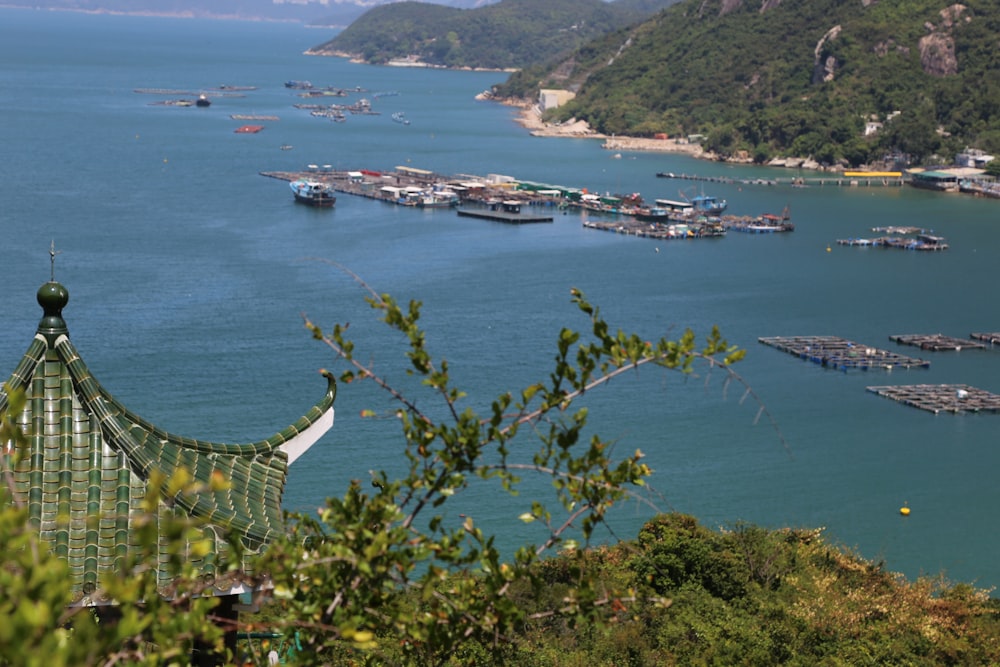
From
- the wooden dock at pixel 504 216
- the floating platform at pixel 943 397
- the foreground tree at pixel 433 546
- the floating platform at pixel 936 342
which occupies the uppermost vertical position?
the foreground tree at pixel 433 546

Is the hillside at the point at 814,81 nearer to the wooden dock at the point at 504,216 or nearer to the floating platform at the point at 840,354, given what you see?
the wooden dock at the point at 504,216

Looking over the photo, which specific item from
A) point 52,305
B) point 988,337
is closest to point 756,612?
point 52,305

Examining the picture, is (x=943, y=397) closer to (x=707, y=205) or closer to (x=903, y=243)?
(x=903, y=243)

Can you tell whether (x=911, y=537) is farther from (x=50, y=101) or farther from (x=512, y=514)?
(x=50, y=101)

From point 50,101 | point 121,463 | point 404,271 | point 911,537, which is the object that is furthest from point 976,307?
point 50,101

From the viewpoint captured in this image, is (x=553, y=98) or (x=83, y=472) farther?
(x=553, y=98)

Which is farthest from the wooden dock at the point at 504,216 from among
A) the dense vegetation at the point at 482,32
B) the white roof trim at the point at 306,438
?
the dense vegetation at the point at 482,32

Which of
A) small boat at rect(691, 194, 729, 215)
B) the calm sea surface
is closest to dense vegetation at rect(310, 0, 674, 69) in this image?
the calm sea surface
